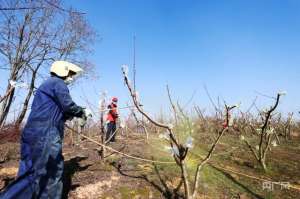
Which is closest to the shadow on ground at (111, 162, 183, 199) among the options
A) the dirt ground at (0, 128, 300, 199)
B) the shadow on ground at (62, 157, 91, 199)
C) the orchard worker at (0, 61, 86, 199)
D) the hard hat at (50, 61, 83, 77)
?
the dirt ground at (0, 128, 300, 199)

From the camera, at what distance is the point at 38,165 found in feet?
12.8

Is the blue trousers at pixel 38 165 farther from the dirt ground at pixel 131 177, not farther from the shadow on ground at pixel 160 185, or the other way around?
the shadow on ground at pixel 160 185

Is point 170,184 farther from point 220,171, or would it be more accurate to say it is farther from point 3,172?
point 3,172

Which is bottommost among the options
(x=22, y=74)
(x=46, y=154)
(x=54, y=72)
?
(x=46, y=154)

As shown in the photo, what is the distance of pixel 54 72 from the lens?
4.30 meters

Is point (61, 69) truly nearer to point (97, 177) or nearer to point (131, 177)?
point (97, 177)

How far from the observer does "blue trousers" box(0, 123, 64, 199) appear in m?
3.81

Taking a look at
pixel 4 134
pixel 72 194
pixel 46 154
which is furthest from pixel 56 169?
pixel 4 134

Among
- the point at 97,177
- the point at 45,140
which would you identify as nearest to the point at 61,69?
the point at 45,140

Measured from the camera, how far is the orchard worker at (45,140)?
3.84 meters

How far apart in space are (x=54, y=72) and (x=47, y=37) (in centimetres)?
1358

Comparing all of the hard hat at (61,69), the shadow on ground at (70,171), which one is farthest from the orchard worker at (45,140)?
the shadow on ground at (70,171)

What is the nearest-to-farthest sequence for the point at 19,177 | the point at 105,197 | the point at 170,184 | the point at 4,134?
the point at 19,177, the point at 105,197, the point at 170,184, the point at 4,134

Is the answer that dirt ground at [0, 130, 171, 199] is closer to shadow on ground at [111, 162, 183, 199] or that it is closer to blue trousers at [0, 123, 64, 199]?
shadow on ground at [111, 162, 183, 199]
